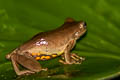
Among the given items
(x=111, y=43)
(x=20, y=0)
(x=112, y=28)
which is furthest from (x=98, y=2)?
(x=20, y=0)

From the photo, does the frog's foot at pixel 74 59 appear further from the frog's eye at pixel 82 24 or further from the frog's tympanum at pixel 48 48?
the frog's eye at pixel 82 24

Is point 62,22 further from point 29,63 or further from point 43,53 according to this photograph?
point 29,63

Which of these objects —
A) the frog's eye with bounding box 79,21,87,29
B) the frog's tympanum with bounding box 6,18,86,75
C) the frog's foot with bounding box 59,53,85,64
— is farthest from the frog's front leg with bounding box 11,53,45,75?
the frog's eye with bounding box 79,21,87,29

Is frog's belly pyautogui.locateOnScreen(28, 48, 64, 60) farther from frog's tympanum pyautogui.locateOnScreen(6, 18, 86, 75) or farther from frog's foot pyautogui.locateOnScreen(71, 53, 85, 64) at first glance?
frog's foot pyautogui.locateOnScreen(71, 53, 85, 64)

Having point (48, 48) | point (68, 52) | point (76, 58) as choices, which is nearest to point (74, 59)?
point (76, 58)

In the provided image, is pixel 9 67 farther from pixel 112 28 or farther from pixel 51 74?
pixel 112 28

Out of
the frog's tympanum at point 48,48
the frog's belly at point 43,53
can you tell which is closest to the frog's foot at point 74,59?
the frog's tympanum at point 48,48
